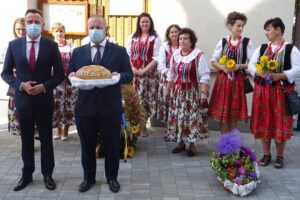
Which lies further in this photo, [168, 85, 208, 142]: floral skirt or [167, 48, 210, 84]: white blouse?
[168, 85, 208, 142]: floral skirt

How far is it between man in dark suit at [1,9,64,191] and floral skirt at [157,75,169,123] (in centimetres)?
222

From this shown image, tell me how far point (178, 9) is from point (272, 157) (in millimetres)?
2937

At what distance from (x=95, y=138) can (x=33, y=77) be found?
92cm

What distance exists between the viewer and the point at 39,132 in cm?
442

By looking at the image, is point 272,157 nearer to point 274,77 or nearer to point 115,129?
point 274,77

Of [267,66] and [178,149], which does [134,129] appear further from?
[267,66]

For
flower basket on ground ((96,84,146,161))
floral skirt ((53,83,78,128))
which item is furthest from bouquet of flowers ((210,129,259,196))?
floral skirt ((53,83,78,128))

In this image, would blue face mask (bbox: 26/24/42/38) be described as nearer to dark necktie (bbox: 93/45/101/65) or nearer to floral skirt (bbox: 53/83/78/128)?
dark necktie (bbox: 93/45/101/65)

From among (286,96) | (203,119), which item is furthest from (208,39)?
(286,96)

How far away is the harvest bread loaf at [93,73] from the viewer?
396 centimetres

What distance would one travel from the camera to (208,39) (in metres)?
6.93

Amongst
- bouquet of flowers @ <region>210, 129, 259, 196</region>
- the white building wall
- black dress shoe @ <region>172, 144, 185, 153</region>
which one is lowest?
black dress shoe @ <region>172, 144, 185, 153</region>

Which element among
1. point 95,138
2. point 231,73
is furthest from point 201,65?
point 95,138

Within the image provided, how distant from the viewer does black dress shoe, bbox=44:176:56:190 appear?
176 inches
